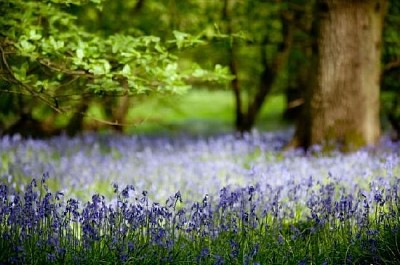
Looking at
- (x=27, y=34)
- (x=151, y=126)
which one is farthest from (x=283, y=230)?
(x=151, y=126)

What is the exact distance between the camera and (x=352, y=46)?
932 centimetres

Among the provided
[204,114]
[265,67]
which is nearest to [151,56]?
[265,67]

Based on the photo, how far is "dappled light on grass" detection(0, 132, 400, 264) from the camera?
4777mm

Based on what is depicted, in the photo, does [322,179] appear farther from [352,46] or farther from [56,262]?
[56,262]

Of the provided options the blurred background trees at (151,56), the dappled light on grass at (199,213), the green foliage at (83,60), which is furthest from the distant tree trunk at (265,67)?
the green foliage at (83,60)

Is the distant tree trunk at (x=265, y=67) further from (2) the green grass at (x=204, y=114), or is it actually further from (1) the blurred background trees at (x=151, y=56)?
(2) the green grass at (x=204, y=114)

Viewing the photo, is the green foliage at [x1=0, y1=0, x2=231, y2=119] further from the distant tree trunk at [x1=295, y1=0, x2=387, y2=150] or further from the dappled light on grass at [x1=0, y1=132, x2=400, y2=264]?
the distant tree trunk at [x1=295, y1=0, x2=387, y2=150]

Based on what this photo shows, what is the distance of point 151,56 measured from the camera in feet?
21.3

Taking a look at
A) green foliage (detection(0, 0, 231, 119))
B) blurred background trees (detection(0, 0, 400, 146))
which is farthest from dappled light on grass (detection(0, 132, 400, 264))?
green foliage (detection(0, 0, 231, 119))

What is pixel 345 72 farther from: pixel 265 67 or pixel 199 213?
pixel 265 67

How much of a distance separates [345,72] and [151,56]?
3.85m

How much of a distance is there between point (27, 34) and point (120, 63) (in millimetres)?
946

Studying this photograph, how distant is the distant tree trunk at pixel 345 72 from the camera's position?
9.31 meters

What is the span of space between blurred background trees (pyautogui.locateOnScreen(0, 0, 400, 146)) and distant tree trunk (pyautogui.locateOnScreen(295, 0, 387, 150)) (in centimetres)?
5
